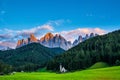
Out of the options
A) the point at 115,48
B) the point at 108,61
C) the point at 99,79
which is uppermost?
the point at 115,48

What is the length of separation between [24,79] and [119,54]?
418 feet

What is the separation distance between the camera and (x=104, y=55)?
176250 millimetres

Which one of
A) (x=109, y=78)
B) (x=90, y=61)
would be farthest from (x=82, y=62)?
(x=109, y=78)

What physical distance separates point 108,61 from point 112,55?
504cm

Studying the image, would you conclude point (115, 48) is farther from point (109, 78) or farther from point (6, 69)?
point (109, 78)

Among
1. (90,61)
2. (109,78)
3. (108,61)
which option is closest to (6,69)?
(90,61)

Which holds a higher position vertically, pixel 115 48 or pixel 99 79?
pixel 115 48

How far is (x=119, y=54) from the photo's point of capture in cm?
16538

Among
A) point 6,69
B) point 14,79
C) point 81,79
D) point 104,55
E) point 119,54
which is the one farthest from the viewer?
point 6,69

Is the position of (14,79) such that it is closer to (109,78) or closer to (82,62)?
(109,78)

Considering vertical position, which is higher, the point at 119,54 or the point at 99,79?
the point at 119,54

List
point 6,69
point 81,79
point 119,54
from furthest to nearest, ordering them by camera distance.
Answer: point 6,69, point 119,54, point 81,79

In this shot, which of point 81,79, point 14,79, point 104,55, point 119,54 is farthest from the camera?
point 104,55

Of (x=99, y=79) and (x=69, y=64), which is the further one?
(x=69, y=64)
